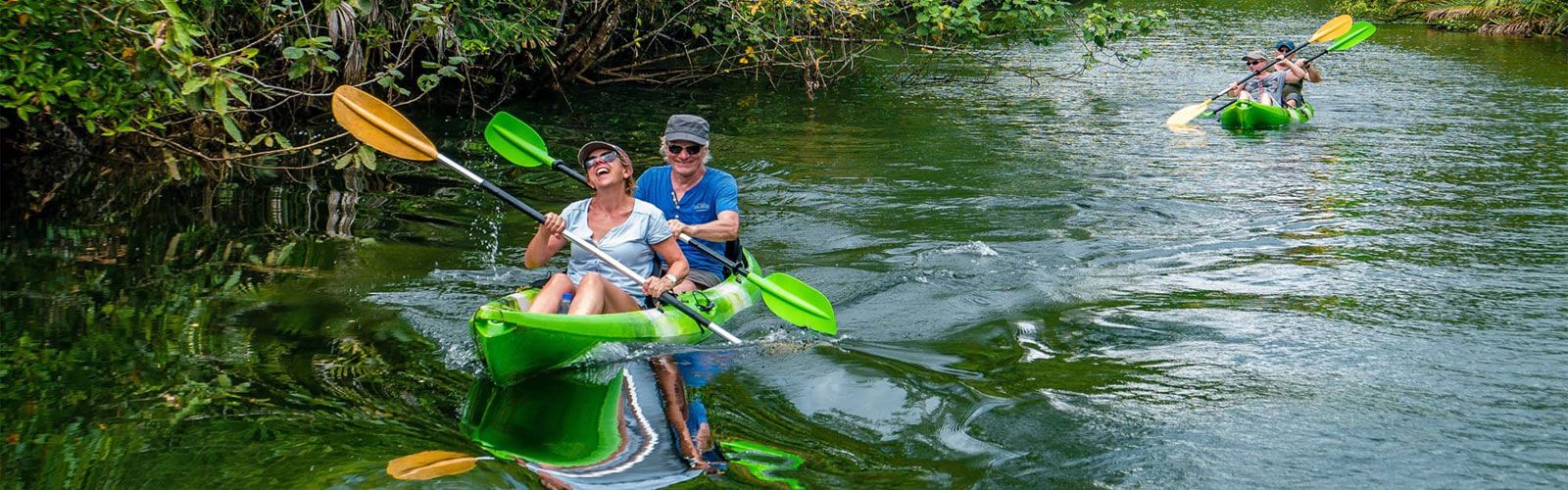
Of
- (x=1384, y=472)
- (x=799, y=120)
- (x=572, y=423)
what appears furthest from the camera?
(x=799, y=120)

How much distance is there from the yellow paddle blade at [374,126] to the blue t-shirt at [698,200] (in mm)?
1001

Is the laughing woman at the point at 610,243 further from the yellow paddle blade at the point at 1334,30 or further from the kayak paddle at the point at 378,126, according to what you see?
the yellow paddle blade at the point at 1334,30

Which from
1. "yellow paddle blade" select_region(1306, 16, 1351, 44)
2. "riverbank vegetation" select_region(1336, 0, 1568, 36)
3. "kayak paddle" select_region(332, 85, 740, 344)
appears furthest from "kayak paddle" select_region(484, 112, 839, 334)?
"riverbank vegetation" select_region(1336, 0, 1568, 36)

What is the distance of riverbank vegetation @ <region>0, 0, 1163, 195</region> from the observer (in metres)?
6.01

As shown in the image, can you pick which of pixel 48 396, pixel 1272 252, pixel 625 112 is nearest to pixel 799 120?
pixel 625 112

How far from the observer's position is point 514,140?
7.13 m

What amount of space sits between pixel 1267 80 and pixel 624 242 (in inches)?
399

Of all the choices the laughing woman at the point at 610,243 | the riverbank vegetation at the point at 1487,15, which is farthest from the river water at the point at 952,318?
the riverbank vegetation at the point at 1487,15

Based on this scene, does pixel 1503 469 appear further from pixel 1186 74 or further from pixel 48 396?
pixel 1186 74

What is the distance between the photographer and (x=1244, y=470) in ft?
14.8

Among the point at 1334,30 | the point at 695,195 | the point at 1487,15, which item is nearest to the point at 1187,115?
the point at 1334,30

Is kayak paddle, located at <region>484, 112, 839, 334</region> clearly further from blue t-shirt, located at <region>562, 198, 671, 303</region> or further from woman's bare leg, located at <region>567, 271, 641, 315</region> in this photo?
woman's bare leg, located at <region>567, 271, 641, 315</region>

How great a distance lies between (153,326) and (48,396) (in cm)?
111

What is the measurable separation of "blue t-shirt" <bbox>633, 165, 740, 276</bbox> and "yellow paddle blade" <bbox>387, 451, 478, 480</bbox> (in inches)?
86.7
